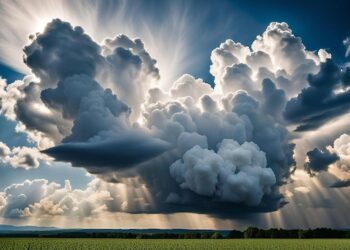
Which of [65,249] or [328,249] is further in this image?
[328,249]

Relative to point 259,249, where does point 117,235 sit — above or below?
above

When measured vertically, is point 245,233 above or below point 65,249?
above

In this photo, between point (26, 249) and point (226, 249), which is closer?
point (26, 249)

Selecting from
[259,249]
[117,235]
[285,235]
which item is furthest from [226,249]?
[117,235]

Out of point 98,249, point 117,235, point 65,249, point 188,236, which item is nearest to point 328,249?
point 98,249

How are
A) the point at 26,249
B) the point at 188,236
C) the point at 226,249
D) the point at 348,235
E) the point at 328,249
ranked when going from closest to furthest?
the point at 26,249 → the point at 226,249 → the point at 328,249 → the point at 188,236 → the point at 348,235

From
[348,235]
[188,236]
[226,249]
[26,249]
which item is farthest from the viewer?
[348,235]

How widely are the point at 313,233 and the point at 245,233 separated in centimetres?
3325

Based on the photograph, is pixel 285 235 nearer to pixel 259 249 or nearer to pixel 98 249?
pixel 259 249

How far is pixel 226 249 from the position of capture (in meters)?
67.4

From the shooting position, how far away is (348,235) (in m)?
187

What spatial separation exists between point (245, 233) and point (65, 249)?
5558 inches

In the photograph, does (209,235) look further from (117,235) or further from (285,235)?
(117,235)

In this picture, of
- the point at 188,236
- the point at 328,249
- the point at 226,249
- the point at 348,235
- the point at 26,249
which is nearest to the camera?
the point at 26,249
